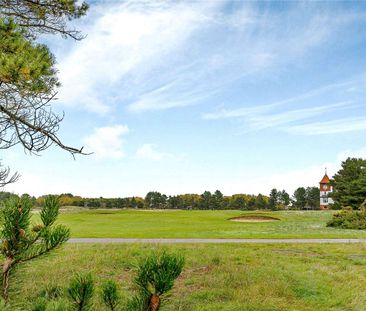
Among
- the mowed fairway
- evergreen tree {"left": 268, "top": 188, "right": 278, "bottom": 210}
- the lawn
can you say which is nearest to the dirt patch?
the mowed fairway

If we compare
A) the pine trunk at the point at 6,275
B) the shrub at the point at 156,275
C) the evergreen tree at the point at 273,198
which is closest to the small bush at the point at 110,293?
the shrub at the point at 156,275

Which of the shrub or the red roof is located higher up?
the red roof

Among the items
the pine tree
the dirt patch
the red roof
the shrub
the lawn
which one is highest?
the red roof

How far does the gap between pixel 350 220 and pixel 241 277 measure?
2175 cm

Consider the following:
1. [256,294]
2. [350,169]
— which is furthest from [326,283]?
[350,169]

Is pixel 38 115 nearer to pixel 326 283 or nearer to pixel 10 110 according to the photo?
pixel 10 110

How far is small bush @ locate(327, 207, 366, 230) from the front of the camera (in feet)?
87.8

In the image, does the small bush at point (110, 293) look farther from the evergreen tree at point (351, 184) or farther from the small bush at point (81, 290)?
the evergreen tree at point (351, 184)

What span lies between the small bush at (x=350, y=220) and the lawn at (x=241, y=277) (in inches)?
584

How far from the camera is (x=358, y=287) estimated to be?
888cm

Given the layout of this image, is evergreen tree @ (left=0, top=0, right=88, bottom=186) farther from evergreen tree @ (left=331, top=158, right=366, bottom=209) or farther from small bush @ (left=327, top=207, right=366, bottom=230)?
evergreen tree @ (left=331, top=158, right=366, bottom=209)

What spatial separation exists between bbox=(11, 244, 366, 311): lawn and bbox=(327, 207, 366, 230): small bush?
14.8 metres

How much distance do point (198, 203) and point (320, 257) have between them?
87.7 meters

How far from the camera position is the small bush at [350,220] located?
2675cm
